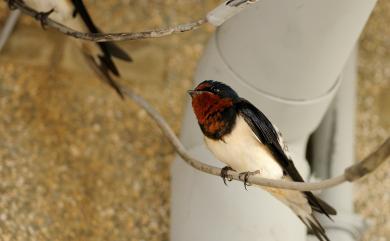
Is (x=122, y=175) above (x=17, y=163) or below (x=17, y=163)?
below

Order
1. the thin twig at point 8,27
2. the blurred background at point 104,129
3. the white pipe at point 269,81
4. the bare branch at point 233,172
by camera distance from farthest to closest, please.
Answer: the thin twig at point 8,27
the blurred background at point 104,129
the white pipe at point 269,81
the bare branch at point 233,172

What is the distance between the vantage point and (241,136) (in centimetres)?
140

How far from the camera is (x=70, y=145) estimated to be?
7.30ft

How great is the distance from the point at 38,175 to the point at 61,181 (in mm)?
66

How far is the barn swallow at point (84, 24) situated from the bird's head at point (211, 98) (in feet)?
1.95

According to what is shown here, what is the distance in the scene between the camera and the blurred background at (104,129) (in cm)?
206

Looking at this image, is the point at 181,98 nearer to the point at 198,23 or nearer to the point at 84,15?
the point at 84,15

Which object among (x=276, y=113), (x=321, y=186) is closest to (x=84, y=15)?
(x=276, y=113)

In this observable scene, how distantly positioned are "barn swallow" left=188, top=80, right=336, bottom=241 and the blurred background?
72 centimetres

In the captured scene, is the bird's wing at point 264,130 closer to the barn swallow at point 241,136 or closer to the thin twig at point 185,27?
the barn swallow at point 241,136

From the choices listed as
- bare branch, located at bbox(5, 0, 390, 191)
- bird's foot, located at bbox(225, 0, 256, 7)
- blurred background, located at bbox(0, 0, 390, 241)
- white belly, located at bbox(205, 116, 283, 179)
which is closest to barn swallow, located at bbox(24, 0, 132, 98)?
bare branch, located at bbox(5, 0, 390, 191)

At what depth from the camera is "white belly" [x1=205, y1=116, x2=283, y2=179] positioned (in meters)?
1.39

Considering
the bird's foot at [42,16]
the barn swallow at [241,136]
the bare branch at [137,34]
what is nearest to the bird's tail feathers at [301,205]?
the barn swallow at [241,136]

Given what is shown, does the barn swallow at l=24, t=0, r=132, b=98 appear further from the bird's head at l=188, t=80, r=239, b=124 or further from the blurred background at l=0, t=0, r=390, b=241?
the bird's head at l=188, t=80, r=239, b=124
